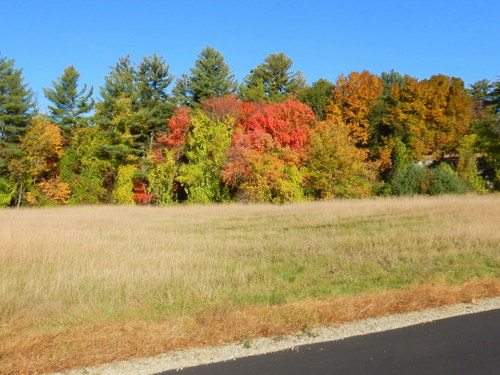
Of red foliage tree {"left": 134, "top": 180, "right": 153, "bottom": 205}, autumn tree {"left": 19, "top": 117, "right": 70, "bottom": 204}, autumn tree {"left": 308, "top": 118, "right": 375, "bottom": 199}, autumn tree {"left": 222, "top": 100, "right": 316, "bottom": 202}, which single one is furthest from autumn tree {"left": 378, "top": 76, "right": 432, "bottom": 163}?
autumn tree {"left": 19, "top": 117, "right": 70, "bottom": 204}

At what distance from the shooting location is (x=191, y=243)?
13930 mm

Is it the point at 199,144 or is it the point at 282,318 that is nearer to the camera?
the point at 282,318

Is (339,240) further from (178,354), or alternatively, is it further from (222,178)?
(222,178)

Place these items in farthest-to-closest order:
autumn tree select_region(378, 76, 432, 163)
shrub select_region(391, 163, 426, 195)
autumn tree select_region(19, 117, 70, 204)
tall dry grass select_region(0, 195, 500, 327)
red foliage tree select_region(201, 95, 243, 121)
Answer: autumn tree select_region(378, 76, 432, 163) < red foliage tree select_region(201, 95, 243, 121) < autumn tree select_region(19, 117, 70, 204) < shrub select_region(391, 163, 426, 195) < tall dry grass select_region(0, 195, 500, 327)

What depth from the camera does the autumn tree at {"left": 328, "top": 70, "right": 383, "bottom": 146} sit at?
4803 centimetres

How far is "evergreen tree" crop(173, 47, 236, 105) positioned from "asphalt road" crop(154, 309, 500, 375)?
45.3m

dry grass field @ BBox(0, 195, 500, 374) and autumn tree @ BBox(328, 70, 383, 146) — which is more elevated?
autumn tree @ BBox(328, 70, 383, 146)

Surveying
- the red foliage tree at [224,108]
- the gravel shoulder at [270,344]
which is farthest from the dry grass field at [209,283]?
the red foliage tree at [224,108]

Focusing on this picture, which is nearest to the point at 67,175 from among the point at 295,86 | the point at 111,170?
the point at 111,170

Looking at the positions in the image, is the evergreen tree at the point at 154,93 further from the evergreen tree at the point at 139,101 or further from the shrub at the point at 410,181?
the shrub at the point at 410,181

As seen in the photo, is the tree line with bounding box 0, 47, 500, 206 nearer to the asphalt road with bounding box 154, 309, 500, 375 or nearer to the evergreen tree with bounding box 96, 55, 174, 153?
the evergreen tree with bounding box 96, 55, 174, 153

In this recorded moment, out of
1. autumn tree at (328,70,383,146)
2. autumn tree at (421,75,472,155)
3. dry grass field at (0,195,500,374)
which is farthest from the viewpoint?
autumn tree at (328,70,383,146)

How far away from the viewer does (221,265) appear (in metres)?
10.2

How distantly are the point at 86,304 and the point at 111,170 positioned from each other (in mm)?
40131
